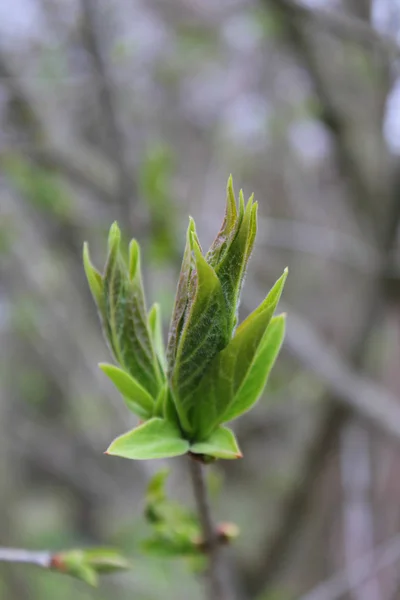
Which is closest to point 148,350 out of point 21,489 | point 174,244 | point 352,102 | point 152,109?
point 174,244

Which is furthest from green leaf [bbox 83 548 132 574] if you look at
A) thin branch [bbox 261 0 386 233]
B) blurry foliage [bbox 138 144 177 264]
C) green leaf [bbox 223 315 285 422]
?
thin branch [bbox 261 0 386 233]

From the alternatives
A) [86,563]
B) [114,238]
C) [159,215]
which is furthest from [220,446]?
[159,215]

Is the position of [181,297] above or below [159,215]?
below

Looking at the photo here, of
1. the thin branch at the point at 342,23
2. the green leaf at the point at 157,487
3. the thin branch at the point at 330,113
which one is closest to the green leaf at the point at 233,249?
the green leaf at the point at 157,487

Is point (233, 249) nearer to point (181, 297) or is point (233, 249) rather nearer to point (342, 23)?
point (181, 297)

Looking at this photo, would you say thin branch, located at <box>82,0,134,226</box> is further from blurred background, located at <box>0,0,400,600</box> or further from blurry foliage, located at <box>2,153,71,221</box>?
blurry foliage, located at <box>2,153,71,221</box>

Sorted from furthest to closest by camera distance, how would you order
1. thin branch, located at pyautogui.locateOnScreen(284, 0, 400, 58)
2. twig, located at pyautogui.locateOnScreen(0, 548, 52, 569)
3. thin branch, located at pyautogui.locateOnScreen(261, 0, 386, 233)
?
1. thin branch, located at pyautogui.locateOnScreen(261, 0, 386, 233)
2. thin branch, located at pyautogui.locateOnScreen(284, 0, 400, 58)
3. twig, located at pyautogui.locateOnScreen(0, 548, 52, 569)

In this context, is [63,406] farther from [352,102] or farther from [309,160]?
[352,102]
